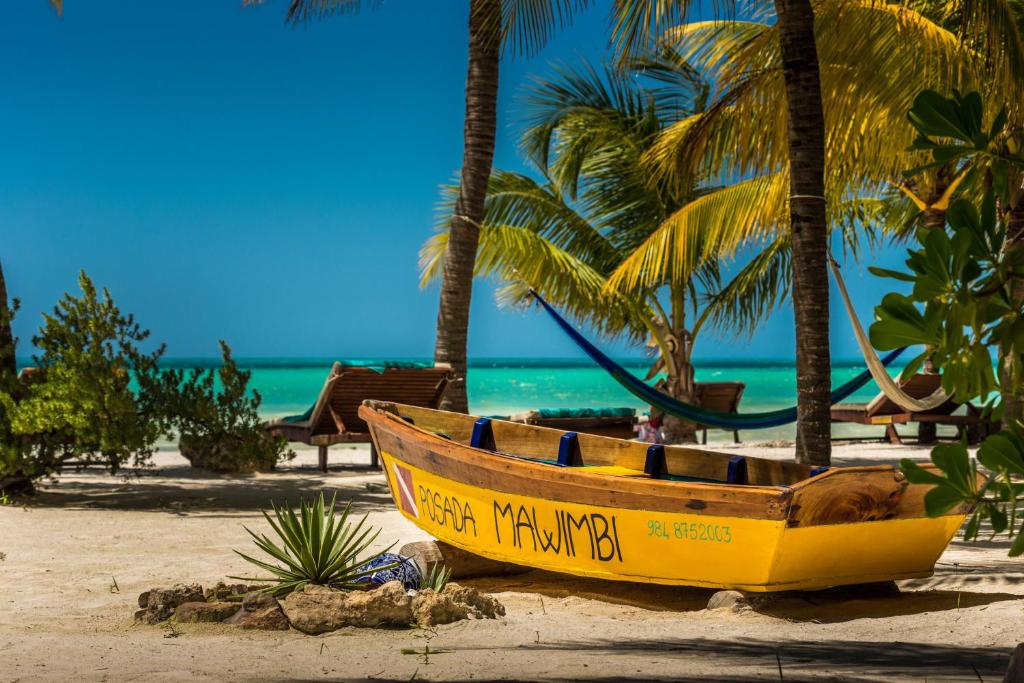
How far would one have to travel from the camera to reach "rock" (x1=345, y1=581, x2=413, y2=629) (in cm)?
363

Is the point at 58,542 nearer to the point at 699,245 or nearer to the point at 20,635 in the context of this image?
the point at 20,635

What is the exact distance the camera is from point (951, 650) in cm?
322

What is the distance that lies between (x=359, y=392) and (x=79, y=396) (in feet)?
9.27

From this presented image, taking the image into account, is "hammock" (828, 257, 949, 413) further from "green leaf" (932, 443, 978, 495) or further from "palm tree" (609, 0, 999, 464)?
"green leaf" (932, 443, 978, 495)

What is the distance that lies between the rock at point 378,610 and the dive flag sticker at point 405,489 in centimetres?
143

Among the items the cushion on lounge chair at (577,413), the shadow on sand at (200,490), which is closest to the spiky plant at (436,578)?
the shadow on sand at (200,490)

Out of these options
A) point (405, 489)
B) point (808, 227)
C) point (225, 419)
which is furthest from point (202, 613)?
point (225, 419)

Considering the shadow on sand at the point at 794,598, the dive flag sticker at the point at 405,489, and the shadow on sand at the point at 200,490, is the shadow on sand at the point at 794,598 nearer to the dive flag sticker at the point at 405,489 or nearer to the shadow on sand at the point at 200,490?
the dive flag sticker at the point at 405,489

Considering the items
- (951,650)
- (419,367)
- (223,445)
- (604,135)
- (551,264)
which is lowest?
(951,650)

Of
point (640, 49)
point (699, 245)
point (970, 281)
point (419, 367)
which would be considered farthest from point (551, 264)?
point (970, 281)

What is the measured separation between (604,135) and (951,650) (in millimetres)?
12299

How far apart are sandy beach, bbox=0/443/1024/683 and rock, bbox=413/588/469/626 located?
7 centimetres

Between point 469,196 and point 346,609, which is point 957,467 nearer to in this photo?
point 346,609

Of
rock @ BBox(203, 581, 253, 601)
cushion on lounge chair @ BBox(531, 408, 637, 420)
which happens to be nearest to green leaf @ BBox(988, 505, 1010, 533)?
rock @ BBox(203, 581, 253, 601)
